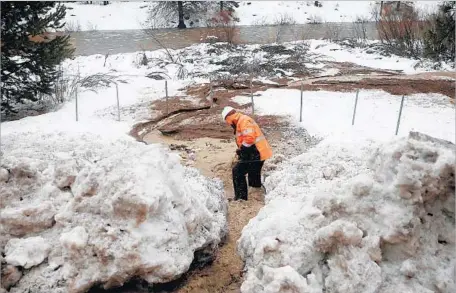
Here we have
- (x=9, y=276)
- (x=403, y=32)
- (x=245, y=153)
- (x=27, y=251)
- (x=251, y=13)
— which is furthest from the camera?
(x=251, y=13)

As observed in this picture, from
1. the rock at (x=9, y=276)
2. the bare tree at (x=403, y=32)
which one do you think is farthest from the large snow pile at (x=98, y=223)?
the bare tree at (x=403, y=32)

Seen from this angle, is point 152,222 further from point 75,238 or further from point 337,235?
point 337,235

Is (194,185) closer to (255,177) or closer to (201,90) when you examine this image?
(255,177)

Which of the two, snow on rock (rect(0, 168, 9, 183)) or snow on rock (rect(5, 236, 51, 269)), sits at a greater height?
snow on rock (rect(0, 168, 9, 183))

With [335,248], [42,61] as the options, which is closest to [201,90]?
[42,61]

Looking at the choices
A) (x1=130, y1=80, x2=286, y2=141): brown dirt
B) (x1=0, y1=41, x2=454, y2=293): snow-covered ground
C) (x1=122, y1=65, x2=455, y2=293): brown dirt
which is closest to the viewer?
(x1=0, y1=41, x2=454, y2=293): snow-covered ground

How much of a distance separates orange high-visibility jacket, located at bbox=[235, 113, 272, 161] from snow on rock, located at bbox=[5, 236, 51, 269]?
10.9ft

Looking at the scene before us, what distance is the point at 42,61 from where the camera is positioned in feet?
36.5

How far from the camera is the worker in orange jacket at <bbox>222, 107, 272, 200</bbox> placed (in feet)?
21.5

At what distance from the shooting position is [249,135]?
6531 mm

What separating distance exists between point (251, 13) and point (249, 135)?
26.5 m

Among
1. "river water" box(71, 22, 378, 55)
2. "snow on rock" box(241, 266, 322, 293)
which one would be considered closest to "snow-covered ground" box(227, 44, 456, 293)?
"snow on rock" box(241, 266, 322, 293)

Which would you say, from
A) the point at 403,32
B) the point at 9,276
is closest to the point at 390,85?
the point at 403,32

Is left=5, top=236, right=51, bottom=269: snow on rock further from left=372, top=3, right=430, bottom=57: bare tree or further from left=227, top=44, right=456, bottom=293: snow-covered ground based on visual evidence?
left=372, top=3, right=430, bottom=57: bare tree
